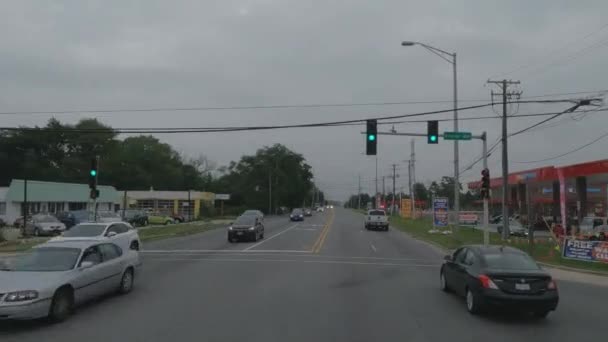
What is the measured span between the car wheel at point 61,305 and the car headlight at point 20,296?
1.40 ft

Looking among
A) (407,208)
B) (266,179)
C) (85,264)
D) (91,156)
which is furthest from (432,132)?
(266,179)

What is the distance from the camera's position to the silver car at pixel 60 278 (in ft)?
32.7

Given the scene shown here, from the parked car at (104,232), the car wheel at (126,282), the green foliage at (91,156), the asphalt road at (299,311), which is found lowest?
the asphalt road at (299,311)

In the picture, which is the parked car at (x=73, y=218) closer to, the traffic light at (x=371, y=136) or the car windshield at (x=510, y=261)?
the traffic light at (x=371, y=136)

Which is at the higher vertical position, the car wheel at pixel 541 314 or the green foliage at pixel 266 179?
the green foliage at pixel 266 179

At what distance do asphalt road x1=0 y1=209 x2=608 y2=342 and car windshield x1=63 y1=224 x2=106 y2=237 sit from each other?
9.38 feet

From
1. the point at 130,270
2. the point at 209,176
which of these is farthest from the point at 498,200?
the point at 209,176

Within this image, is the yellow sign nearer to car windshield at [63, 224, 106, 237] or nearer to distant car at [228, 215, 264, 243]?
distant car at [228, 215, 264, 243]

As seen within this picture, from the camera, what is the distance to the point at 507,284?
444 inches

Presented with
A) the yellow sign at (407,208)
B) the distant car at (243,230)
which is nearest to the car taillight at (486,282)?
the distant car at (243,230)

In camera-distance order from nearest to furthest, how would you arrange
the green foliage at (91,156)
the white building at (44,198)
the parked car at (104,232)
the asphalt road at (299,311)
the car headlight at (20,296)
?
the asphalt road at (299,311)
the car headlight at (20,296)
the parked car at (104,232)
the white building at (44,198)
the green foliage at (91,156)

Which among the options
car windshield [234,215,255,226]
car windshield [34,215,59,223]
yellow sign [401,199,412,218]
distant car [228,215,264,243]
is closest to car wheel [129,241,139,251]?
distant car [228,215,264,243]

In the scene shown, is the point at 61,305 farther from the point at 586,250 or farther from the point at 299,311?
the point at 586,250

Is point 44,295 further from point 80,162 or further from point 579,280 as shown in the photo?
point 80,162
